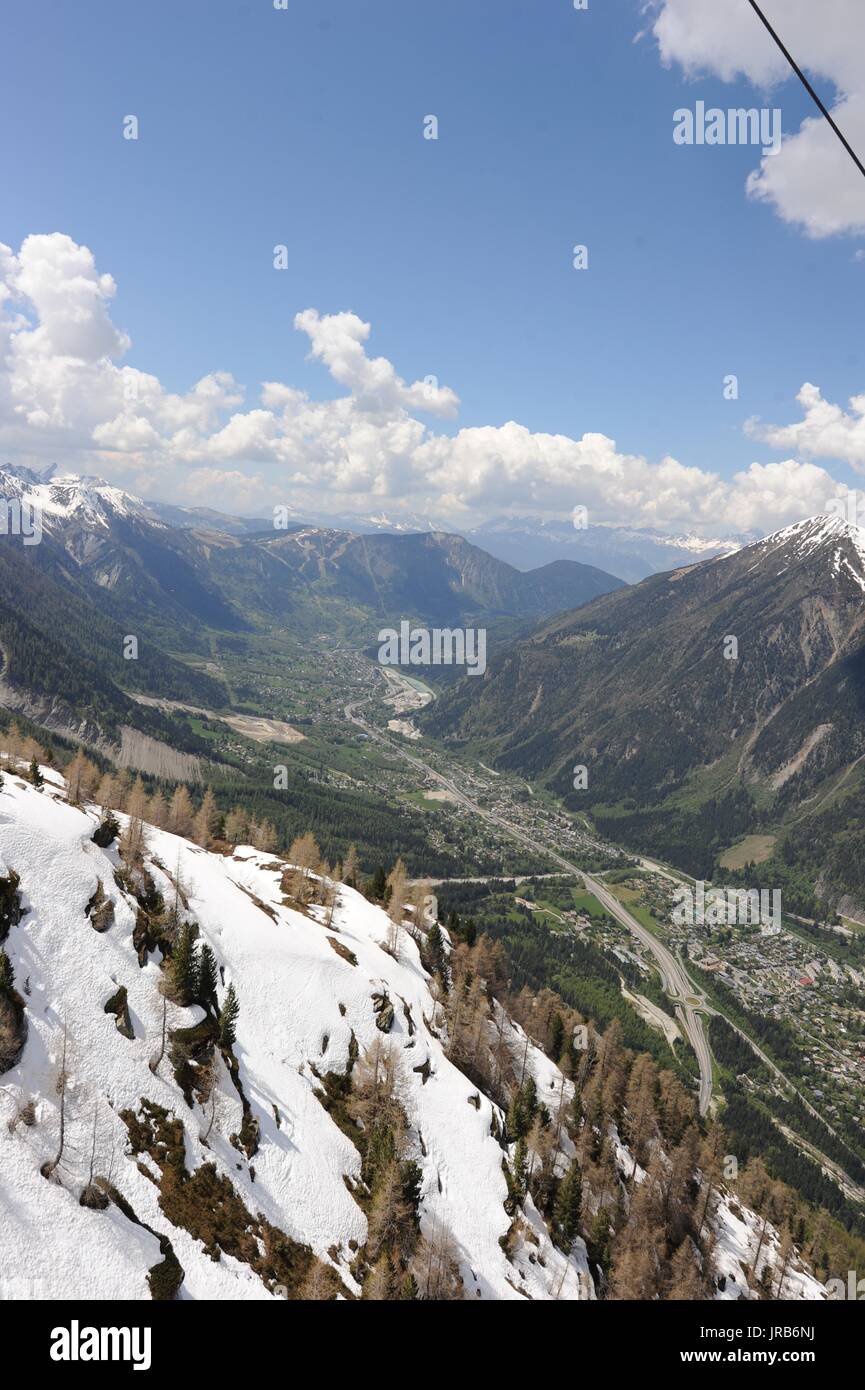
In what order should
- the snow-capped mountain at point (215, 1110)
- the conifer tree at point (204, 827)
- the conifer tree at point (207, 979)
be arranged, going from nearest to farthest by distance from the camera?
1. the snow-capped mountain at point (215, 1110)
2. the conifer tree at point (207, 979)
3. the conifer tree at point (204, 827)

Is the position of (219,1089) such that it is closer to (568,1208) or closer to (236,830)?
(568,1208)

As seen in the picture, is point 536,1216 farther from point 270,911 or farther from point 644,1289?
point 270,911

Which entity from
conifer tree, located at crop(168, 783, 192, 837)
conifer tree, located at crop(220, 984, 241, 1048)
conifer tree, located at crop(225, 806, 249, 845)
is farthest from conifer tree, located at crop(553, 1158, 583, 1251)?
conifer tree, located at crop(225, 806, 249, 845)

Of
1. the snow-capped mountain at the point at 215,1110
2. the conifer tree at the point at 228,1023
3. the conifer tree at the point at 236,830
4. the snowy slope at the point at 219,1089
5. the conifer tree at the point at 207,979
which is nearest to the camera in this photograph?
the snowy slope at the point at 219,1089

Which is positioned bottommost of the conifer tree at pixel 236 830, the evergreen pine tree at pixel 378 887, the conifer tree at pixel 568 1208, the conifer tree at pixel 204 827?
the conifer tree at pixel 568 1208

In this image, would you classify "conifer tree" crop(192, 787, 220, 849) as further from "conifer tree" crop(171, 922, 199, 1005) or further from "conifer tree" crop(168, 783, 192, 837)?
"conifer tree" crop(171, 922, 199, 1005)

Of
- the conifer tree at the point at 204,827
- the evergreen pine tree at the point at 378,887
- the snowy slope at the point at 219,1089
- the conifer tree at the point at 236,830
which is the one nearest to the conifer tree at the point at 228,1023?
the snowy slope at the point at 219,1089

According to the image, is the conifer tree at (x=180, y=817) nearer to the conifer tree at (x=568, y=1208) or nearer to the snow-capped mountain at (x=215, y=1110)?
the snow-capped mountain at (x=215, y=1110)
